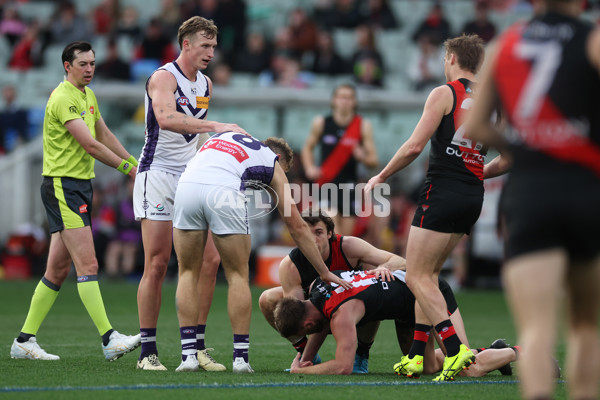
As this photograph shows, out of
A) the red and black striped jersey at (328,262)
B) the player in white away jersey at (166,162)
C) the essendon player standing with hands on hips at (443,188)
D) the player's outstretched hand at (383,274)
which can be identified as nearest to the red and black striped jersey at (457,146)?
the essendon player standing with hands on hips at (443,188)

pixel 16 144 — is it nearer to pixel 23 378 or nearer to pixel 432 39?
pixel 432 39

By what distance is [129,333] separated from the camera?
909 centimetres

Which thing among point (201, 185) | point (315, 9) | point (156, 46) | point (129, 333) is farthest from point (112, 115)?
point (201, 185)

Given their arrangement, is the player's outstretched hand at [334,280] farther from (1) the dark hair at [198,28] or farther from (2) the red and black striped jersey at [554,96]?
(2) the red and black striped jersey at [554,96]

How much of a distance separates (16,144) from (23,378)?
1296 centimetres

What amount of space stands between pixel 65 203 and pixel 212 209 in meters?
1.76

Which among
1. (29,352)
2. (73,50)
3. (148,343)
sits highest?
(73,50)

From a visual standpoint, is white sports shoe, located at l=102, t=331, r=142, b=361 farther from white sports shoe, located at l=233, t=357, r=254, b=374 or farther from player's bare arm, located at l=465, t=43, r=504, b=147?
player's bare arm, located at l=465, t=43, r=504, b=147

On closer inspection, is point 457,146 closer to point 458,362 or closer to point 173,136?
point 458,362

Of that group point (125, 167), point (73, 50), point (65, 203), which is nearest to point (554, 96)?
point (125, 167)

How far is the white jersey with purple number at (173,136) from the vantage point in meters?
6.99

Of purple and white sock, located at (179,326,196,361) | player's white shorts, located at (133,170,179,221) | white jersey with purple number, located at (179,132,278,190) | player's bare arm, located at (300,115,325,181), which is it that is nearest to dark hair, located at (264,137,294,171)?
white jersey with purple number, located at (179,132,278,190)

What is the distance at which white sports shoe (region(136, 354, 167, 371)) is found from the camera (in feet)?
21.6

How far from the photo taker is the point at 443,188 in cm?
627
